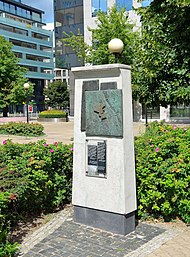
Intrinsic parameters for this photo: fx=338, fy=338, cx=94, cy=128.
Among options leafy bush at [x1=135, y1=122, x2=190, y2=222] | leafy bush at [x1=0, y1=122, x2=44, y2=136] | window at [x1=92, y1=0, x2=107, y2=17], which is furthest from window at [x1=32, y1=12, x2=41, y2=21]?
leafy bush at [x1=135, y1=122, x2=190, y2=222]

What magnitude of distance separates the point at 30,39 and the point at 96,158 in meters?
64.8

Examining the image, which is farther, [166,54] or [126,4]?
[126,4]

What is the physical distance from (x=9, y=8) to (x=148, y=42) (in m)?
63.9

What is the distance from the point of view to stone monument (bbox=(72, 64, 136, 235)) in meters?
4.73

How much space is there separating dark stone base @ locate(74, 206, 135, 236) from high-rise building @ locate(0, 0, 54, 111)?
6005cm

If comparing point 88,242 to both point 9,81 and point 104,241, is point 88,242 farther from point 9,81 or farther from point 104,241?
point 9,81

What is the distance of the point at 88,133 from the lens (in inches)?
200

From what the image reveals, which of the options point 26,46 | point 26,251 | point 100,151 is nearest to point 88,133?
point 100,151

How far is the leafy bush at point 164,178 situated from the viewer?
485cm

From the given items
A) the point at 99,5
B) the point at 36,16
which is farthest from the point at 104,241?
the point at 36,16

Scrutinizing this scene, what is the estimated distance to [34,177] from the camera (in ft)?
16.2

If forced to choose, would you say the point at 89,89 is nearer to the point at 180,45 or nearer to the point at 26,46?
the point at 180,45

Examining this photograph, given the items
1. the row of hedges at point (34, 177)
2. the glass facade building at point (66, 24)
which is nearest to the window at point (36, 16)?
the glass facade building at point (66, 24)

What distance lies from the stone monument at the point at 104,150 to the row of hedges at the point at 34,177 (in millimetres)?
488
